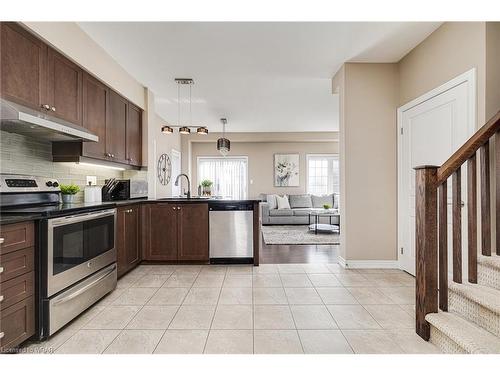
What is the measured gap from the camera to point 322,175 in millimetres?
8812

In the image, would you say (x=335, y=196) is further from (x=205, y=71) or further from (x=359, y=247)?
(x=205, y=71)

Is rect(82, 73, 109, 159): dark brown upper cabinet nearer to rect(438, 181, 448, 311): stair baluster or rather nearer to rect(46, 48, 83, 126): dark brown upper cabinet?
rect(46, 48, 83, 126): dark brown upper cabinet

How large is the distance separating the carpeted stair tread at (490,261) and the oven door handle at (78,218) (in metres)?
2.99

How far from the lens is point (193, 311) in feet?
7.72

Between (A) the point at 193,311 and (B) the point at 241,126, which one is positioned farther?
(B) the point at 241,126

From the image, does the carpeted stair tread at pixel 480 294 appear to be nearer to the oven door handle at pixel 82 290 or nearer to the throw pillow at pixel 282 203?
the oven door handle at pixel 82 290

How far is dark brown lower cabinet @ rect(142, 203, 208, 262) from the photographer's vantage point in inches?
149

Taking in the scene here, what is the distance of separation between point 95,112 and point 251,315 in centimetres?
270

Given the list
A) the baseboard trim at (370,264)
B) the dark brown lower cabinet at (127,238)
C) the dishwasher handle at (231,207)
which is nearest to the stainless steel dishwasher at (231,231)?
the dishwasher handle at (231,207)

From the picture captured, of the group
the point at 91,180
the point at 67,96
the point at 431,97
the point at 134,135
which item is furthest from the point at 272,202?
the point at 67,96

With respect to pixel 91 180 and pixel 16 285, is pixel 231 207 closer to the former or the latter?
pixel 91 180

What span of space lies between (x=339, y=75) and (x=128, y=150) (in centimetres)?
307

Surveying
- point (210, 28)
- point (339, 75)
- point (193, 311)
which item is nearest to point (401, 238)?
point (339, 75)

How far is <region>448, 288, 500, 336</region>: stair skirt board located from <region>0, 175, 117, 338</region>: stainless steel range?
2.74 metres
